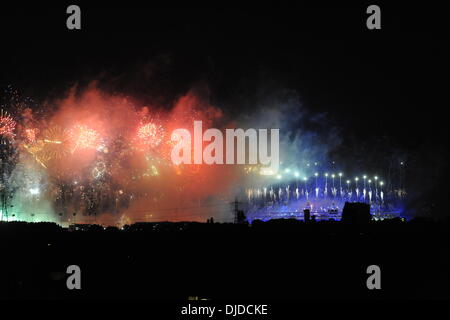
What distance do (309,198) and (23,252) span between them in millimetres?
39128

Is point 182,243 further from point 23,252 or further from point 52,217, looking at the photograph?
point 52,217

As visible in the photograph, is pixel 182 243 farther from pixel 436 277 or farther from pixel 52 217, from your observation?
pixel 52 217

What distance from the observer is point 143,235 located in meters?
26.3

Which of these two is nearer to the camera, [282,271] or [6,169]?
[282,271]

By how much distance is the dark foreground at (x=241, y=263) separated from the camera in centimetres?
1895

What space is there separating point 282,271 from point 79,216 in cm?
3895

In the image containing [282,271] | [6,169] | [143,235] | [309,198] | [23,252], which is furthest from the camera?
[309,198]

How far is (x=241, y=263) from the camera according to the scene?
2161 centimetres

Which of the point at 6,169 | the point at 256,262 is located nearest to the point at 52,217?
the point at 6,169

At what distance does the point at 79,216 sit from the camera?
54.1m

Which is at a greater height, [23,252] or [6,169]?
[6,169]

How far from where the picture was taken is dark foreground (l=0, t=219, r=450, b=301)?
1895 centimetres
